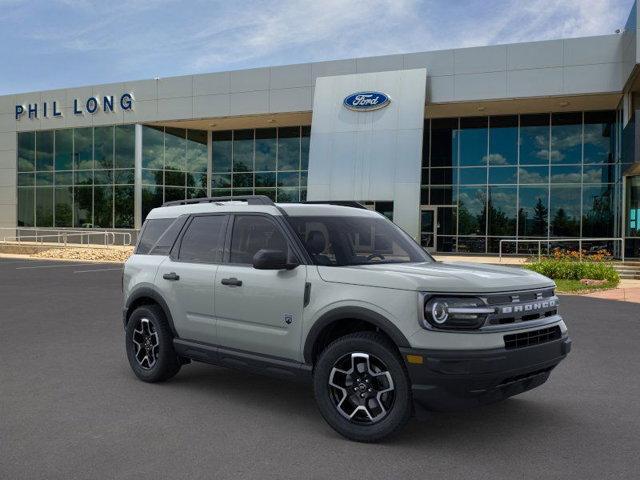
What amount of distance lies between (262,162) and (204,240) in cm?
3038

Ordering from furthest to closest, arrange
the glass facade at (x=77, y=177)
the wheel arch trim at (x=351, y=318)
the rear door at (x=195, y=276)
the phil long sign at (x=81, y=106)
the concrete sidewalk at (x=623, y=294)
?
1. the glass facade at (x=77, y=177)
2. the phil long sign at (x=81, y=106)
3. the concrete sidewalk at (x=623, y=294)
4. the rear door at (x=195, y=276)
5. the wheel arch trim at (x=351, y=318)

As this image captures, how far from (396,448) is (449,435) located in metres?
0.55

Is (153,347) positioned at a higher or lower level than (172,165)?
lower

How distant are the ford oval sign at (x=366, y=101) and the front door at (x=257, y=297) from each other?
23143 millimetres

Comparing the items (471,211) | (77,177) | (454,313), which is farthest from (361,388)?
(77,177)

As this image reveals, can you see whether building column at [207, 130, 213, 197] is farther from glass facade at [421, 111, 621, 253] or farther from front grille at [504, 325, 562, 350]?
front grille at [504, 325, 562, 350]

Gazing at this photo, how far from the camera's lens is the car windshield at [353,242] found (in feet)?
17.7

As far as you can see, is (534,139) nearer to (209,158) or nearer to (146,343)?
(209,158)

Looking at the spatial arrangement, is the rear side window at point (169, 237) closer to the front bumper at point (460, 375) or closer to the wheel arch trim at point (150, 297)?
the wheel arch trim at point (150, 297)

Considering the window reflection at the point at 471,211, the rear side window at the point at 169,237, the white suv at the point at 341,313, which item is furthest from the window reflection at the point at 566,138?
the rear side window at the point at 169,237

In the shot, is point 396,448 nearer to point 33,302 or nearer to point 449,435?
point 449,435

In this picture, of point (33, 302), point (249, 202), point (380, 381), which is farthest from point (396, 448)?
point (33, 302)

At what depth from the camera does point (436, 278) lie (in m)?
4.59

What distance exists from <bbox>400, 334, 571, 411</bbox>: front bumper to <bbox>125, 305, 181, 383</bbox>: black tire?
9.25 ft
